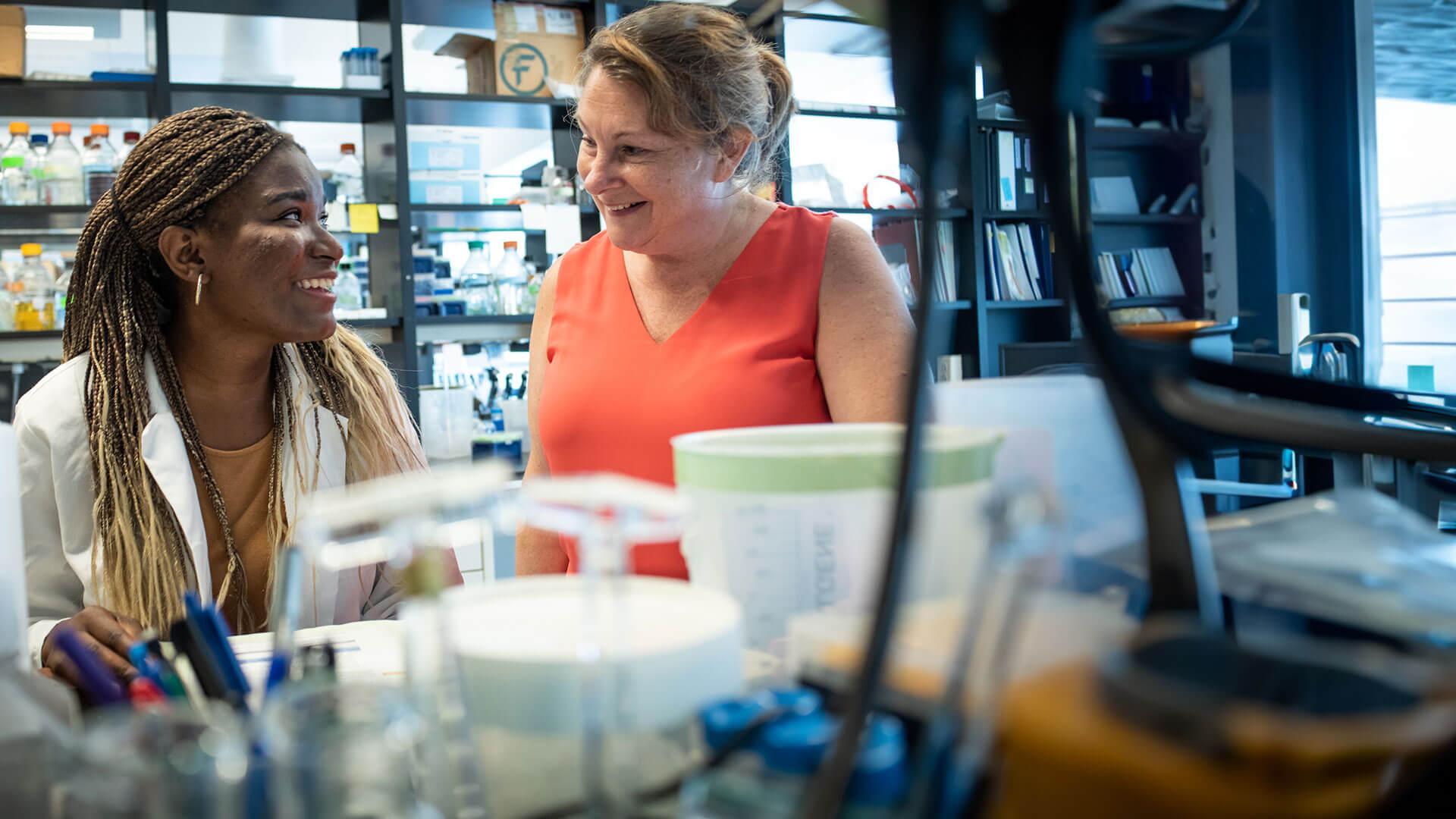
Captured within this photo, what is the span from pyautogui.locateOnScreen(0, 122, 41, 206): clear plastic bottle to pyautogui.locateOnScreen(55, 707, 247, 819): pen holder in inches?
143

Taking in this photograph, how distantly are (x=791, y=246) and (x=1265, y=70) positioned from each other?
3649mm

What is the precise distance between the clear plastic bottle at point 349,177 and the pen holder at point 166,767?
12.1 ft

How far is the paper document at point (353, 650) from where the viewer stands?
2.28 ft

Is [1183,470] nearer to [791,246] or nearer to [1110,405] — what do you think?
[1110,405]

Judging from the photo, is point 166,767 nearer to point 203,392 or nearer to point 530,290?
point 203,392

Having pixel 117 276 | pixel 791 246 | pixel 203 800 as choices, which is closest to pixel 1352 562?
pixel 203 800

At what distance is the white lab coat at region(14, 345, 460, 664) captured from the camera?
1.42 m

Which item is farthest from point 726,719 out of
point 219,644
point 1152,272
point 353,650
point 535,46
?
point 1152,272

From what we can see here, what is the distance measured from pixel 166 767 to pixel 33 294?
368 cm

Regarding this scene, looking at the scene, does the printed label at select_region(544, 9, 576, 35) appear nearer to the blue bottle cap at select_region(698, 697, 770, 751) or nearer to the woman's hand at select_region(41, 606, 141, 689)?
the woman's hand at select_region(41, 606, 141, 689)

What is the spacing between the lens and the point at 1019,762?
0.31 metres

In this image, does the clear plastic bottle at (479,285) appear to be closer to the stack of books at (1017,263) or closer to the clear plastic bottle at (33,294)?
the clear plastic bottle at (33,294)

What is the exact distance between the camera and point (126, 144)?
3.48 m

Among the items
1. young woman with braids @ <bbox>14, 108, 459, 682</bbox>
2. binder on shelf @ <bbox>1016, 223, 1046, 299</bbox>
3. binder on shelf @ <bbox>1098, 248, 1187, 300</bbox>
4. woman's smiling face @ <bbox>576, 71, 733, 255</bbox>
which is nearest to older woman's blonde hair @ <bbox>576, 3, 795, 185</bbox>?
woman's smiling face @ <bbox>576, 71, 733, 255</bbox>
